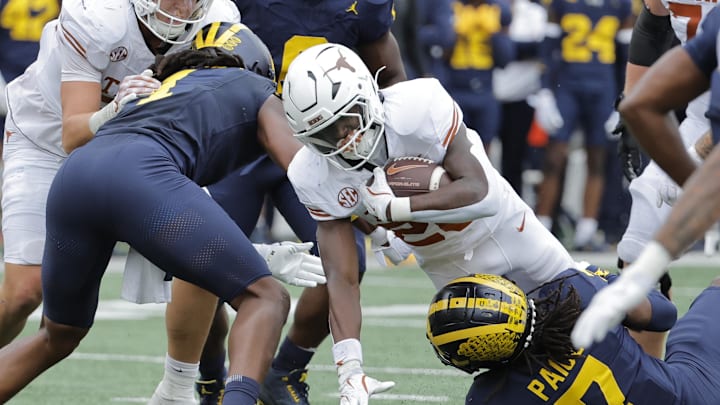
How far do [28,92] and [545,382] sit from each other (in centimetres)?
238

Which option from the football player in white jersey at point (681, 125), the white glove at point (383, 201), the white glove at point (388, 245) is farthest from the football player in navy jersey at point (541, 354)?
the football player in white jersey at point (681, 125)

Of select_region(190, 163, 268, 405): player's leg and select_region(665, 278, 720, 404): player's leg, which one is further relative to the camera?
select_region(190, 163, 268, 405): player's leg

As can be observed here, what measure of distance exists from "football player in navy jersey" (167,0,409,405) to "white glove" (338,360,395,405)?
1263mm

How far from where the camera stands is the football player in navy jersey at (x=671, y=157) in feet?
9.08

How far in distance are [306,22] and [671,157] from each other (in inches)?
93.3

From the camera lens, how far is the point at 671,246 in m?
2.88

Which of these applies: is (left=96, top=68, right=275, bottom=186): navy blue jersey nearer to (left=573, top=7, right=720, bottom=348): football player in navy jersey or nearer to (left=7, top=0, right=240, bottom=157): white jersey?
(left=7, top=0, right=240, bottom=157): white jersey

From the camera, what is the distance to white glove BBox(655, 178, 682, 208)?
4.89 m

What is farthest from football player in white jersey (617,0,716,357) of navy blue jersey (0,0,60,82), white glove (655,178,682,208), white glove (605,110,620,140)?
navy blue jersey (0,0,60,82)

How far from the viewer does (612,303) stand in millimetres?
2742

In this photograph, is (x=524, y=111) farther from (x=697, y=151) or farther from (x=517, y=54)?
(x=697, y=151)

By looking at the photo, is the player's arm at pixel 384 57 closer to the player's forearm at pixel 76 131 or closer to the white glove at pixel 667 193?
the white glove at pixel 667 193

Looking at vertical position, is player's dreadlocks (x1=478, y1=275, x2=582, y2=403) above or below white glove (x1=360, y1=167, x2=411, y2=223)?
below

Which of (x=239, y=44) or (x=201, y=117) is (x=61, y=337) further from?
(x=239, y=44)
